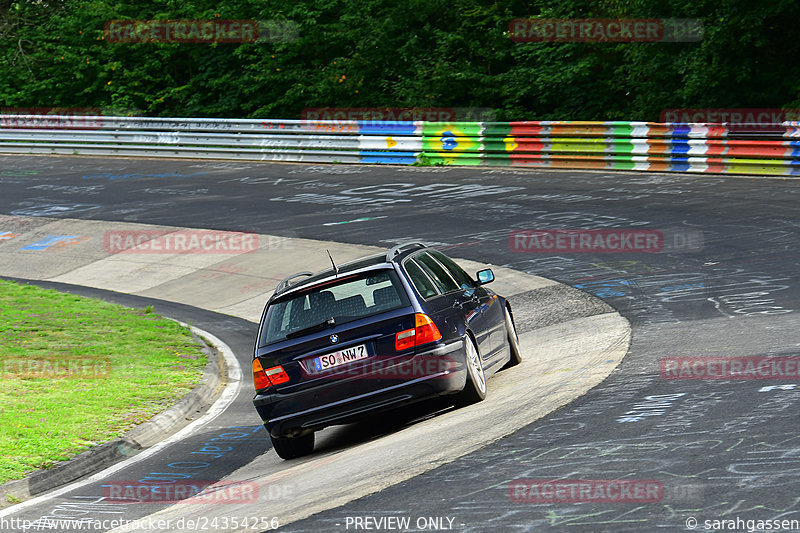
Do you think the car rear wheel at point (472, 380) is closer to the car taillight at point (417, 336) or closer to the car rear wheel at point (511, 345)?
the car taillight at point (417, 336)

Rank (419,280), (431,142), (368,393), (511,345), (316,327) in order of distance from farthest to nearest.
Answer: (431,142) < (511,345) < (419,280) < (316,327) < (368,393)

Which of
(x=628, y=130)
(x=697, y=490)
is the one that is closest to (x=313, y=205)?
(x=628, y=130)

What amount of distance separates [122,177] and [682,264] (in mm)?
19852

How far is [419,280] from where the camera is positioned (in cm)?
944

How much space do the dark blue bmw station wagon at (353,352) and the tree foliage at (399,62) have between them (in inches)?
706

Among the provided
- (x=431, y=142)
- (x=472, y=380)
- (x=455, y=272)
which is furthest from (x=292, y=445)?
(x=431, y=142)

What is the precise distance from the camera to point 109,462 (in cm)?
961

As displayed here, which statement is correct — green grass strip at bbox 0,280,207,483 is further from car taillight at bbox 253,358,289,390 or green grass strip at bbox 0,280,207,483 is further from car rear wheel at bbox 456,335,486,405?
car rear wheel at bbox 456,335,486,405

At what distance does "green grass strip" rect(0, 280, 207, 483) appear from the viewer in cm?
984

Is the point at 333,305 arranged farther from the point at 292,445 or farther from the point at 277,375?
the point at 292,445

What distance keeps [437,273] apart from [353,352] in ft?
5.49

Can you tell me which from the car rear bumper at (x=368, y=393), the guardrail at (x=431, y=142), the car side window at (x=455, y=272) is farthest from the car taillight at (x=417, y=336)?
the guardrail at (x=431, y=142)

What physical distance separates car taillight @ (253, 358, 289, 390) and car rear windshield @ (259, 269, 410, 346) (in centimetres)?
23

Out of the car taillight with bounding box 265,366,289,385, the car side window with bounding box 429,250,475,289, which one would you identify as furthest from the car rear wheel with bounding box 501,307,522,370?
the car taillight with bounding box 265,366,289,385
